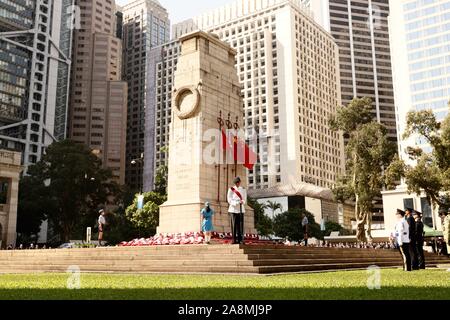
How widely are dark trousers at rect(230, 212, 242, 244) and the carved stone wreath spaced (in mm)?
11394

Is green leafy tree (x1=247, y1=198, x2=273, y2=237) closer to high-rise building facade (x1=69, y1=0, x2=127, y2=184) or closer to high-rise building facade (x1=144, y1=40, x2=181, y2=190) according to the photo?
high-rise building facade (x1=144, y1=40, x2=181, y2=190)

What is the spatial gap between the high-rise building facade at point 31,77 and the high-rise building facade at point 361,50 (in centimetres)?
8393

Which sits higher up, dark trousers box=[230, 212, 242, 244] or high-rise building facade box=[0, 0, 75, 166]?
high-rise building facade box=[0, 0, 75, 166]

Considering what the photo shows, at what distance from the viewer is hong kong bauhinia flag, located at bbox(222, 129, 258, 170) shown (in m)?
27.3

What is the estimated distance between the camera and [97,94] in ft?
511

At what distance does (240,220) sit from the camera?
1625cm

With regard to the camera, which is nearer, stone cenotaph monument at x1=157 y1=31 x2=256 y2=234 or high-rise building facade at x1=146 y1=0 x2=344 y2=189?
stone cenotaph monument at x1=157 y1=31 x2=256 y2=234

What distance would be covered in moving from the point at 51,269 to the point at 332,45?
5464 inches

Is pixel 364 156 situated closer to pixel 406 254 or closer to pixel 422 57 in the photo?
pixel 406 254

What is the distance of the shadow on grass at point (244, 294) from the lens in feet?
23.2

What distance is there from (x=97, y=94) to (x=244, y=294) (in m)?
156

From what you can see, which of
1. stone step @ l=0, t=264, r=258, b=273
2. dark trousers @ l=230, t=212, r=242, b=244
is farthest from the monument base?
dark trousers @ l=230, t=212, r=242, b=244

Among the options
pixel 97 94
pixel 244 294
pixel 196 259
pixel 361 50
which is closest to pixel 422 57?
pixel 361 50
